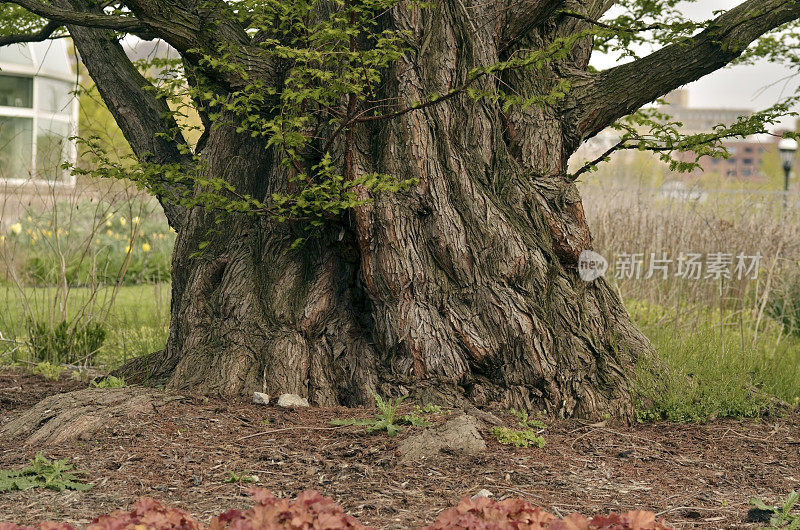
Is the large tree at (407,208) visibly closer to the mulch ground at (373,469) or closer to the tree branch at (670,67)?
the tree branch at (670,67)

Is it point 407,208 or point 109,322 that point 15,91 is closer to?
point 109,322

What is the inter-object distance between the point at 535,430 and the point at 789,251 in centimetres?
526

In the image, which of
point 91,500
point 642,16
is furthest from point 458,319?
point 642,16

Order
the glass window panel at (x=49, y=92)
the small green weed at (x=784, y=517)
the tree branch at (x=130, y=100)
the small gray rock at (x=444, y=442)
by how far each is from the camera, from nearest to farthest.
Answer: the small green weed at (x=784, y=517) → the small gray rock at (x=444, y=442) → the tree branch at (x=130, y=100) → the glass window panel at (x=49, y=92)

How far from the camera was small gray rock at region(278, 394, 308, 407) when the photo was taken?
395cm

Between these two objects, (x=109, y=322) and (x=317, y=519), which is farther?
(x=109, y=322)

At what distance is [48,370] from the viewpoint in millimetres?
5488

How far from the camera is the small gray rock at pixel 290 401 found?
395 centimetres

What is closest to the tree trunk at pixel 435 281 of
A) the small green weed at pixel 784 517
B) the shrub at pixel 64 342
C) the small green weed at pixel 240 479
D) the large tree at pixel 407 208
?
the large tree at pixel 407 208

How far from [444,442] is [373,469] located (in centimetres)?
35

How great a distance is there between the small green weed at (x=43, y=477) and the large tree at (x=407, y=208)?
1065mm

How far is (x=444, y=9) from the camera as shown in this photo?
4242 millimetres

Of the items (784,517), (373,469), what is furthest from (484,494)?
(784,517)

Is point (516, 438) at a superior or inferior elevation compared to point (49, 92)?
inferior
